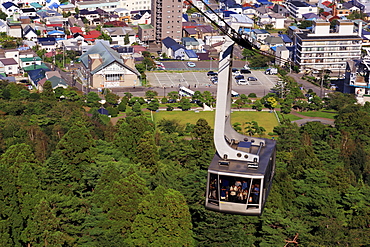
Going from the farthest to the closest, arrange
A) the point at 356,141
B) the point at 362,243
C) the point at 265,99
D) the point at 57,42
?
the point at 57,42, the point at 265,99, the point at 356,141, the point at 362,243

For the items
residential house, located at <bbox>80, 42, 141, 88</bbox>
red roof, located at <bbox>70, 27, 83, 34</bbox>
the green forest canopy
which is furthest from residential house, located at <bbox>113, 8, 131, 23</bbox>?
the green forest canopy

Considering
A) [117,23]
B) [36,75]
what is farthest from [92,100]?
[117,23]

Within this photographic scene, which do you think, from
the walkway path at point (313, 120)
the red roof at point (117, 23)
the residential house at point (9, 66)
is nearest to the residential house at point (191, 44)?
the red roof at point (117, 23)

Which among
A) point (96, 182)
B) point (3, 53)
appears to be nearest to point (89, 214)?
point (96, 182)

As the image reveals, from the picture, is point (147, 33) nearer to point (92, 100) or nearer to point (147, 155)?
point (92, 100)

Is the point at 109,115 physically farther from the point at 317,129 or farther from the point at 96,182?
the point at 96,182
